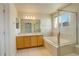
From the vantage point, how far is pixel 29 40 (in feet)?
8.89

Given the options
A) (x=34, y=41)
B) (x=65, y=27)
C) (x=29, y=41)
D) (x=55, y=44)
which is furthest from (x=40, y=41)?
(x=65, y=27)

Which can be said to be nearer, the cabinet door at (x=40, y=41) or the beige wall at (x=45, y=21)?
the beige wall at (x=45, y=21)

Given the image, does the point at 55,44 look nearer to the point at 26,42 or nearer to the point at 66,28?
the point at 66,28

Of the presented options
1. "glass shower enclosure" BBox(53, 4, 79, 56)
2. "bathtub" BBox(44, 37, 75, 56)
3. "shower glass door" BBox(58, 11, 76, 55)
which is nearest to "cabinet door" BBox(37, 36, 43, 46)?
"bathtub" BBox(44, 37, 75, 56)

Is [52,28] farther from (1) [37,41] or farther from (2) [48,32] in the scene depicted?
(1) [37,41]

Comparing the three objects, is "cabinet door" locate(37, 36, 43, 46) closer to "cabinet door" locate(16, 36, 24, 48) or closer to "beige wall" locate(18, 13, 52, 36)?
"beige wall" locate(18, 13, 52, 36)

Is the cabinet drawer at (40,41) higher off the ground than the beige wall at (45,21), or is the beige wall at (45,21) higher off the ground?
the beige wall at (45,21)

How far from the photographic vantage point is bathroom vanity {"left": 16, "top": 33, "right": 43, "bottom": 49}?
2.65 metres

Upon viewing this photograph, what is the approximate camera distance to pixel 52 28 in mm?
2580

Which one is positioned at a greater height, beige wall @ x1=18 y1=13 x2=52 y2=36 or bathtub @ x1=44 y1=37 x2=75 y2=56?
beige wall @ x1=18 y1=13 x2=52 y2=36

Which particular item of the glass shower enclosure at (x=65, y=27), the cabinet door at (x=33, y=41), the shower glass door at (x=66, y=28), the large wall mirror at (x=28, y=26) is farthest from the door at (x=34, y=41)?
the shower glass door at (x=66, y=28)

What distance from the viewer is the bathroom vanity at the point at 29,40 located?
265 cm

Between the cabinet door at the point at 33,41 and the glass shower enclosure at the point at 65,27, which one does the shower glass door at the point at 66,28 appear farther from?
the cabinet door at the point at 33,41

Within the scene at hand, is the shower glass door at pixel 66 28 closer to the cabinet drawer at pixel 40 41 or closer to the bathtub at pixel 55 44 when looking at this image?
the bathtub at pixel 55 44
